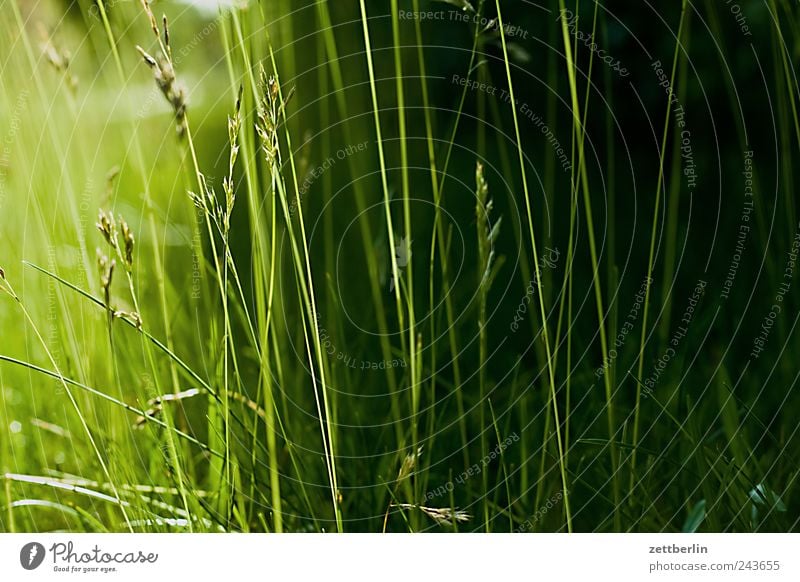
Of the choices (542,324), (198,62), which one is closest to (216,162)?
(198,62)

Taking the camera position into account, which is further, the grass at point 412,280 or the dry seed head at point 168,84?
the grass at point 412,280

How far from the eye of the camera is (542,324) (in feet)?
2.11

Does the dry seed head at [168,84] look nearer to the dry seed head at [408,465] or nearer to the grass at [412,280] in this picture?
the grass at [412,280]

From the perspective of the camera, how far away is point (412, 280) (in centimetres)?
64

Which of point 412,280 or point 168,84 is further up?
point 168,84

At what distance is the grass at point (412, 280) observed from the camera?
1.96ft

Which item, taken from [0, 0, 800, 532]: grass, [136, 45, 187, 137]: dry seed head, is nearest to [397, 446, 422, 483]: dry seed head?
[0, 0, 800, 532]: grass
